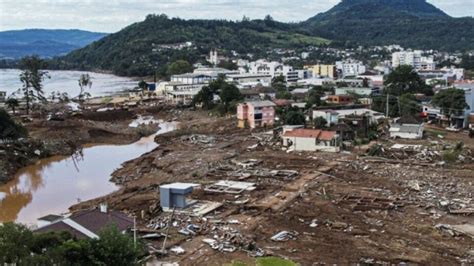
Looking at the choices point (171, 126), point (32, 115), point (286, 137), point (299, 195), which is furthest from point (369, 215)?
point (32, 115)

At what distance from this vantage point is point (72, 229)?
11547 mm

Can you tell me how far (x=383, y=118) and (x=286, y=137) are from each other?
8.27 meters

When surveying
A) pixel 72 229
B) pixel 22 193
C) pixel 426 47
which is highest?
pixel 426 47

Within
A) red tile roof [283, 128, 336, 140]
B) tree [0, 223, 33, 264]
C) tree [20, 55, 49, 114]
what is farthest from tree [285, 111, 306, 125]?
tree [20, 55, 49, 114]

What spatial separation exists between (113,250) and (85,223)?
3444 millimetres

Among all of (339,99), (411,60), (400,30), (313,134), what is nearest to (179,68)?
(339,99)

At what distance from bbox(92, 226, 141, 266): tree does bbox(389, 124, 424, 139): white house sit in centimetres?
1993

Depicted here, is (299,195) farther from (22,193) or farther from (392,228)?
(22,193)

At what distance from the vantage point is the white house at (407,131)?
26453 millimetres

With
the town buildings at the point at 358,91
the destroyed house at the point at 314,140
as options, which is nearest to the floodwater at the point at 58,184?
the destroyed house at the point at 314,140

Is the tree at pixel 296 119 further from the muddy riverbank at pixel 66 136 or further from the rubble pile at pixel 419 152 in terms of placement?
the muddy riverbank at pixel 66 136

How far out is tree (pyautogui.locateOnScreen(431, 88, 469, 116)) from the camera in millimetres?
29797

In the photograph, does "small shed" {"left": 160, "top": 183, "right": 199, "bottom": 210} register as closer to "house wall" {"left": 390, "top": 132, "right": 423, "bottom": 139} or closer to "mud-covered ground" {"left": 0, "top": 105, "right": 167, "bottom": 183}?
"mud-covered ground" {"left": 0, "top": 105, "right": 167, "bottom": 183}

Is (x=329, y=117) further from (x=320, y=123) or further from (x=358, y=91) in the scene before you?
(x=358, y=91)
